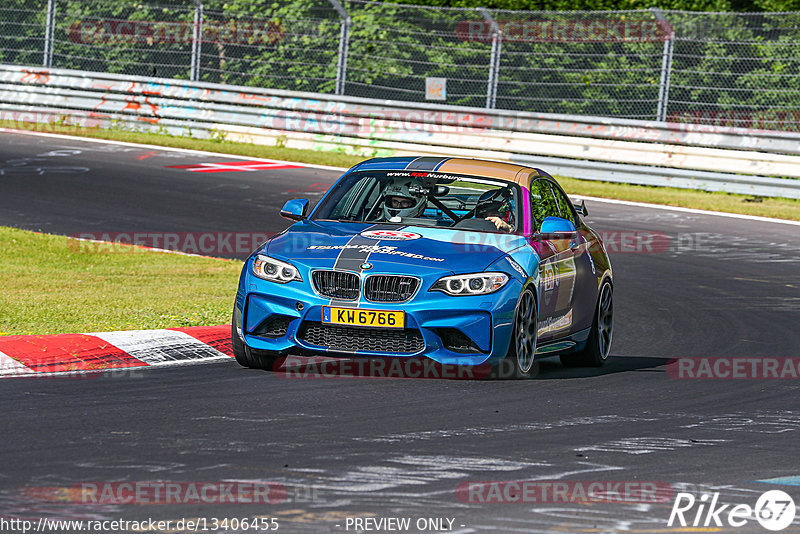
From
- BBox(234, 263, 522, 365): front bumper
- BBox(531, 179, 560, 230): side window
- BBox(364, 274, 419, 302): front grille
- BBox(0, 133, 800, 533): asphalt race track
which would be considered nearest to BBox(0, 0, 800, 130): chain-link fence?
BBox(0, 133, 800, 533): asphalt race track

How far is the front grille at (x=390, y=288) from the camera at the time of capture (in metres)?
8.89

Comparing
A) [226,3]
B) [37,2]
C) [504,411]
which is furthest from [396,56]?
[504,411]

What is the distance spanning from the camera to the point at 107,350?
970 cm

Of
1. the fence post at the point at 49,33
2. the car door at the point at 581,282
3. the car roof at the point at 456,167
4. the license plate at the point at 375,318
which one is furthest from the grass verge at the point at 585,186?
the license plate at the point at 375,318

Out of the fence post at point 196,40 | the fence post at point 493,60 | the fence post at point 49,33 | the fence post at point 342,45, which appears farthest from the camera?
the fence post at point 49,33

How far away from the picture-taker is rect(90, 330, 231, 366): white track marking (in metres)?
9.76

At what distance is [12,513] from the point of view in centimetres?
550

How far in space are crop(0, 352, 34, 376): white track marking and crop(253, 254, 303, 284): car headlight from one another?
156 centimetres

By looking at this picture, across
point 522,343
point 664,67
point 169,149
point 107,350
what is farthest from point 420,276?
point 169,149

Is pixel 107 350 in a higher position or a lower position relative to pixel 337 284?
lower

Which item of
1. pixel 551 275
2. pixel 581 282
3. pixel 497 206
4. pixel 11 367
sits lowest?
pixel 11 367

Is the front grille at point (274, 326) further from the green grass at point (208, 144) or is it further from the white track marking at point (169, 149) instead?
the green grass at point (208, 144)

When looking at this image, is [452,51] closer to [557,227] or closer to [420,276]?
[557,227]

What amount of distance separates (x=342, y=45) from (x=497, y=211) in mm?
15400
